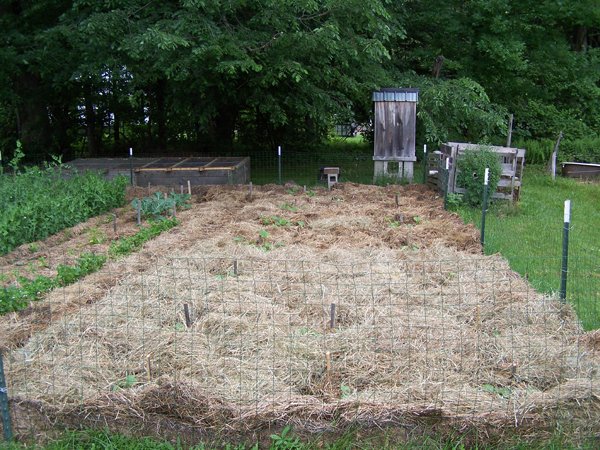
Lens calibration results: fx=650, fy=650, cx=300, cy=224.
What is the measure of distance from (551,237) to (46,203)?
294 inches

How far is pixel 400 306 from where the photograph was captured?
589 centimetres

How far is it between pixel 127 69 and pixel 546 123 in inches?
542

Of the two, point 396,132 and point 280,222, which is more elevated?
point 396,132

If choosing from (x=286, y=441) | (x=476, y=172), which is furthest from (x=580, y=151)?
(x=286, y=441)

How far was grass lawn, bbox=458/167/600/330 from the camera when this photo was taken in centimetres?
676

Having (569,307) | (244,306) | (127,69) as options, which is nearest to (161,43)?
(127,69)

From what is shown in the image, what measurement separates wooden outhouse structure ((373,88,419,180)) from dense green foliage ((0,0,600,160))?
471 millimetres

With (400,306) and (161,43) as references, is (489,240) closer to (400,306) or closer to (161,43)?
(400,306)

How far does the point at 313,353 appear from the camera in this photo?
16.1 ft

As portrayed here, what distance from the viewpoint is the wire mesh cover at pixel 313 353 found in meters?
4.22

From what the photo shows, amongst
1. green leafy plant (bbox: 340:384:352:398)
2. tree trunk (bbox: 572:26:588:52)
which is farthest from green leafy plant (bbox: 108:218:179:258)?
tree trunk (bbox: 572:26:588:52)

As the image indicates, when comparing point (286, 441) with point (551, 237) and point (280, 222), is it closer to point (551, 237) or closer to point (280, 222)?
point (280, 222)

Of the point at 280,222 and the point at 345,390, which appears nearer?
the point at 345,390

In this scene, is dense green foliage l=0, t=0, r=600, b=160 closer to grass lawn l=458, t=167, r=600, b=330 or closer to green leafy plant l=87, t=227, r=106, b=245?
grass lawn l=458, t=167, r=600, b=330
